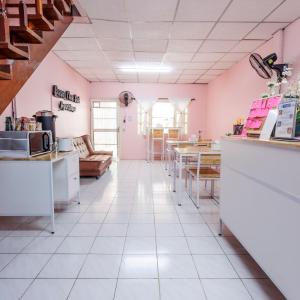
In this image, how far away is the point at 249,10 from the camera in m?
2.78

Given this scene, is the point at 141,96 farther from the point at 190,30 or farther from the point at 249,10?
the point at 249,10

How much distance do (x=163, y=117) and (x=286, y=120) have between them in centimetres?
638

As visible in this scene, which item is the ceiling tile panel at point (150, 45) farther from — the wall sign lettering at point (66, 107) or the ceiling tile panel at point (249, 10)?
the wall sign lettering at point (66, 107)

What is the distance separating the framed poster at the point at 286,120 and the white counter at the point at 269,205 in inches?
5.7

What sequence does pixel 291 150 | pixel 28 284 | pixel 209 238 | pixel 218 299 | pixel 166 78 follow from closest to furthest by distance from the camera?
pixel 291 150, pixel 218 299, pixel 28 284, pixel 209 238, pixel 166 78

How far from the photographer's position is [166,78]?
21.9 feet

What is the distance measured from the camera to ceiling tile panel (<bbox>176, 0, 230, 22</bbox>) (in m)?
2.62

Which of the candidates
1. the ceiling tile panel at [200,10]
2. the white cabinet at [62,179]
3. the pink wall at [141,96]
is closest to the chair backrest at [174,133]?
the pink wall at [141,96]

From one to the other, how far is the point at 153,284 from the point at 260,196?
3.20 ft

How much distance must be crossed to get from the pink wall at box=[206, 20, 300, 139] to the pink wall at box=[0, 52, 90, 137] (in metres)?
3.73

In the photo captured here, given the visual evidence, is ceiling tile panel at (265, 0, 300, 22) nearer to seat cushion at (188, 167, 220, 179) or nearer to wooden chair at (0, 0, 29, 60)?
seat cushion at (188, 167, 220, 179)

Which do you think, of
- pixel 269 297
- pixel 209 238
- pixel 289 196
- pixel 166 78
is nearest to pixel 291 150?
pixel 289 196

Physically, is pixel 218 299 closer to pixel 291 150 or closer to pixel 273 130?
pixel 291 150

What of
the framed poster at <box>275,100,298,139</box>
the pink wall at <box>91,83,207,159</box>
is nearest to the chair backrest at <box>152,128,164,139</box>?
the pink wall at <box>91,83,207,159</box>
